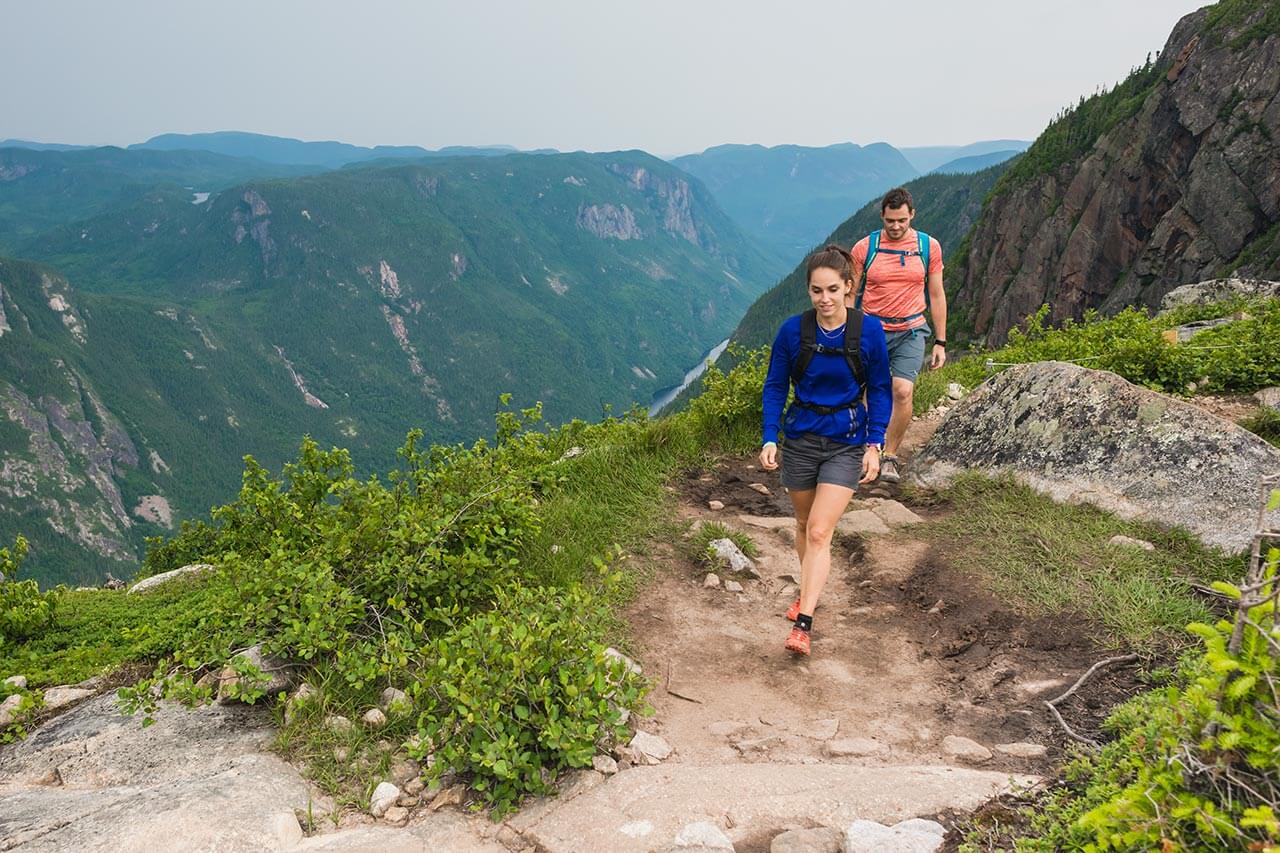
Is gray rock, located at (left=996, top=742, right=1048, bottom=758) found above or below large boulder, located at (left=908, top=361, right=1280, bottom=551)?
below

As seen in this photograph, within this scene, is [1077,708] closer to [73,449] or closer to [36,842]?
[36,842]

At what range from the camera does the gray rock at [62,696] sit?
183 inches

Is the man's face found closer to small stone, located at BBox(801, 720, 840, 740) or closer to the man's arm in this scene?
the man's arm

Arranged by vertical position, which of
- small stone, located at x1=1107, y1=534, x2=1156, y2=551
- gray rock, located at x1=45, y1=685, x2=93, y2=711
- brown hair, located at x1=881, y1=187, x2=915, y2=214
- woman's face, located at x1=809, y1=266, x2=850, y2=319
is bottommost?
gray rock, located at x1=45, y1=685, x2=93, y2=711

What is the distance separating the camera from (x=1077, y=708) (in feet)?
13.2

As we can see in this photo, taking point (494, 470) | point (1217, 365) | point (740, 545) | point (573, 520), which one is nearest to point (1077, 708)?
point (740, 545)

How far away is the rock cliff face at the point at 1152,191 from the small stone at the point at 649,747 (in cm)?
5681

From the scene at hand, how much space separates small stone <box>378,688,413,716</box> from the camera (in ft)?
12.6

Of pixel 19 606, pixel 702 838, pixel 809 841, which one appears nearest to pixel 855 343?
pixel 809 841

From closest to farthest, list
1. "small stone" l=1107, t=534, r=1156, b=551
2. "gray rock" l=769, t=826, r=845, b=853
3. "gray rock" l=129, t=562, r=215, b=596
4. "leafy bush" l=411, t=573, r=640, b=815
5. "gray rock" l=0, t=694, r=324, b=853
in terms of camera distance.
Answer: "gray rock" l=769, t=826, r=845, b=853 < "gray rock" l=0, t=694, r=324, b=853 < "leafy bush" l=411, t=573, r=640, b=815 < "small stone" l=1107, t=534, r=1156, b=551 < "gray rock" l=129, t=562, r=215, b=596

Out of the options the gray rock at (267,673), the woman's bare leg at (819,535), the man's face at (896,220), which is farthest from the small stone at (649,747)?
the man's face at (896,220)

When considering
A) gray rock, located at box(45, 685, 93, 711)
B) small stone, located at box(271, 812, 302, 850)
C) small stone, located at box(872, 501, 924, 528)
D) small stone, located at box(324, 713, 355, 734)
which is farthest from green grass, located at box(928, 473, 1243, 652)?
gray rock, located at box(45, 685, 93, 711)

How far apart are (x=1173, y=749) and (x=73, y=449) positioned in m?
224

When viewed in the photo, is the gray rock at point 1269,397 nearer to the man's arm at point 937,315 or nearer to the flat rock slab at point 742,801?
the man's arm at point 937,315
